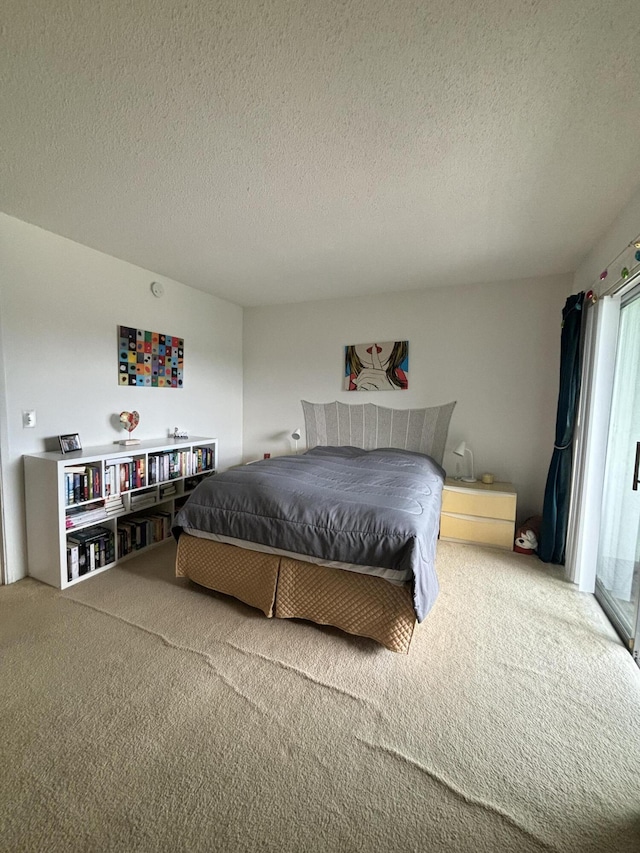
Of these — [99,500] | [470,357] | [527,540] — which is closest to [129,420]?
[99,500]

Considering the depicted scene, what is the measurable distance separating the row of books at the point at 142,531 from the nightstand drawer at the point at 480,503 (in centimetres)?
251

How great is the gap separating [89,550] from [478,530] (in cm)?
308

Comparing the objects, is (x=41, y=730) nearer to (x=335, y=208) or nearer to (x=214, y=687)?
(x=214, y=687)

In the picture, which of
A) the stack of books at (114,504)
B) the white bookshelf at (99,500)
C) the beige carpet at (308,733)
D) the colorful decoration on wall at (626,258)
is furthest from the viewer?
the stack of books at (114,504)

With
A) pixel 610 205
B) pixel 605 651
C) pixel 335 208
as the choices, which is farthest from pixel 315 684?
pixel 610 205

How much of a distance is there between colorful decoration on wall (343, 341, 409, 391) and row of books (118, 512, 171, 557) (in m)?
2.30

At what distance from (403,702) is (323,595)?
0.60 m

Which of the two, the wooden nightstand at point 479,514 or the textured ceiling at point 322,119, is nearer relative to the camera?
the textured ceiling at point 322,119

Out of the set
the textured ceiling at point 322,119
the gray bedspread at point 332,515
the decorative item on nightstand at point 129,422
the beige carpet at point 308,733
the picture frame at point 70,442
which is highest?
the textured ceiling at point 322,119

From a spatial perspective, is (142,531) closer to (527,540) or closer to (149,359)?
(149,359)

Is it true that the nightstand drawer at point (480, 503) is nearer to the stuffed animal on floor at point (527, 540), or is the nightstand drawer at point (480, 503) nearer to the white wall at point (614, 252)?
the stuffed animal on floor at point (527, 540)

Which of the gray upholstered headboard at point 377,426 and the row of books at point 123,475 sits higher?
the gray upholstered headboard at point 377,426

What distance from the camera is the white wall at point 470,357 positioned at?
10.6ft

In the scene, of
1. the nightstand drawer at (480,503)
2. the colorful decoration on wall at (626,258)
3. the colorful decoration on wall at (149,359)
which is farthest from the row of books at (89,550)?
the colorful decoration on wall at (626,258)
